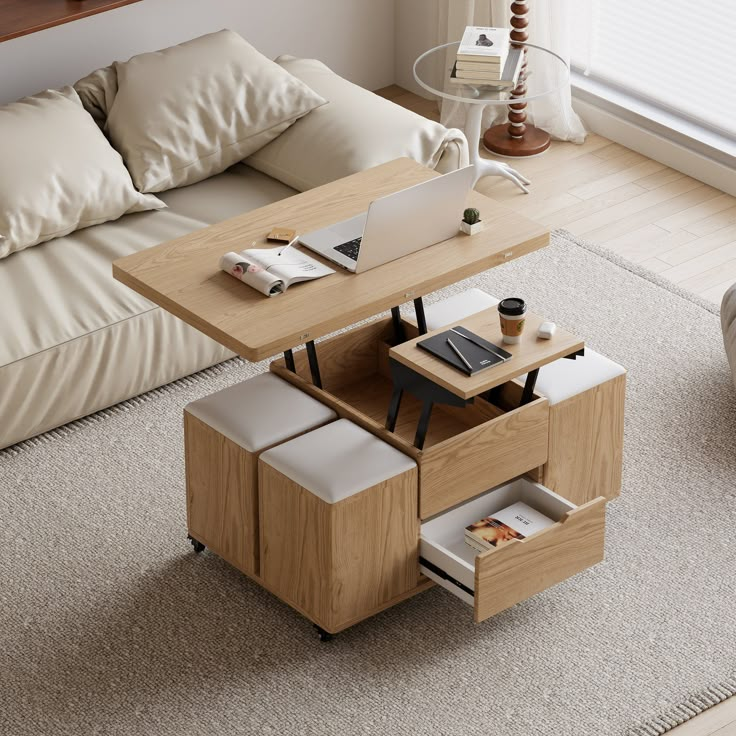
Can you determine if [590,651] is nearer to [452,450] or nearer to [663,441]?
[452,450]

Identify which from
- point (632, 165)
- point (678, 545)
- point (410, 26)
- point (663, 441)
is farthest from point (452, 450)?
point (410, 26)

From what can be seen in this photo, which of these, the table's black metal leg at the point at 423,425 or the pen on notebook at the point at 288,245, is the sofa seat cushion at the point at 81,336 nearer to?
the pen on notebook at the point at 288,245

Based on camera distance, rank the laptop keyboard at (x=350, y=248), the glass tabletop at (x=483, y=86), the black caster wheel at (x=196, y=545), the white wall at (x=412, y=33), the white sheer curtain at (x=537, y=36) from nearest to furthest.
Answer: the laptop keyboard at (x=350, y=248), the black caster wheel at (x=196, y=545), the glass tabletop at (x=483, y=86), the white sheer curtain at (x=537, y=36), the white wall at (x=412, y=33)

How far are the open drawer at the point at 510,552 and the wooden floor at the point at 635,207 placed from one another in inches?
51.6

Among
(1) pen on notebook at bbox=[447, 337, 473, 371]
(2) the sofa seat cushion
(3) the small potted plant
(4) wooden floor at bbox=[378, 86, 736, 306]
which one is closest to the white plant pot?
(3) the small potted plant

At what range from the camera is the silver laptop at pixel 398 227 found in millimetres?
2717

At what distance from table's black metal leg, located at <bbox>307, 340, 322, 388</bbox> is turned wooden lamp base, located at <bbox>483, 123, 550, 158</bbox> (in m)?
1.96

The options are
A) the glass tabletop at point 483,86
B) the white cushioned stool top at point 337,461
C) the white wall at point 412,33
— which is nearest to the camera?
the white cushioned stool top at point 337,461

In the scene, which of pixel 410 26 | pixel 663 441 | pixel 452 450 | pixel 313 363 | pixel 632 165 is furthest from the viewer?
pixel 410 26

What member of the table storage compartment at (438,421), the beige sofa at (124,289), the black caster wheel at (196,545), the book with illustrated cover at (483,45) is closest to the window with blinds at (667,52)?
the book with illustrated cover at (483,45)

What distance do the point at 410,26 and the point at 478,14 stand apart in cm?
35

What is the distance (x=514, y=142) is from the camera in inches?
185

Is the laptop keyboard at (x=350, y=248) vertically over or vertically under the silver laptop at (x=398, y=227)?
under

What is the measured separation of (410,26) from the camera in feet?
16.4
